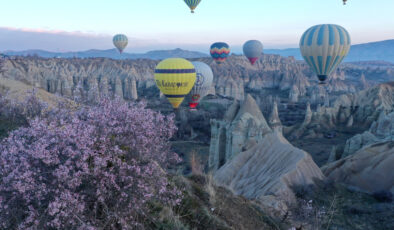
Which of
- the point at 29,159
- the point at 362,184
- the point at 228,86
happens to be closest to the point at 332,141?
the point at 362,184

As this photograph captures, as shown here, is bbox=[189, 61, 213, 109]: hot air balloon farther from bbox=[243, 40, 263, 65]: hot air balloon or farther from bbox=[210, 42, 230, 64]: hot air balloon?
bbox=[243, 40, 263, 65]: hot air balloon

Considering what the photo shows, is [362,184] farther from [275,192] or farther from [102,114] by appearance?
[102,114]

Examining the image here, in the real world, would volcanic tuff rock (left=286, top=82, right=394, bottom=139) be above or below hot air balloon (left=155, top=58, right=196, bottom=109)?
below

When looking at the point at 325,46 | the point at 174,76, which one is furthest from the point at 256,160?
the point at 325,46

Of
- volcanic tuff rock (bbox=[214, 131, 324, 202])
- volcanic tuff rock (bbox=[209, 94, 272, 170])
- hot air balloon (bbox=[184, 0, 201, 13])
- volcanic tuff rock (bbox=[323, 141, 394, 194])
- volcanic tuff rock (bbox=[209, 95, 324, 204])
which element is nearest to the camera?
volcanic tuff rock (bbox=[214, 131, 324, 202])

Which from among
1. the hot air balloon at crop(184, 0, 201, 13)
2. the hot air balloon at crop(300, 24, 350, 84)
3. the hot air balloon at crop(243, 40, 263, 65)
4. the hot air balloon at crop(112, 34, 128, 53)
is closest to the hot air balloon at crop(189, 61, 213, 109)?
the hot air balloon at crop(184, 0, 201, 13)

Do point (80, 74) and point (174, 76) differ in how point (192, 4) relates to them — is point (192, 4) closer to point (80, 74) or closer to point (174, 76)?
point (174, 76)
